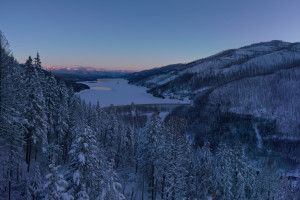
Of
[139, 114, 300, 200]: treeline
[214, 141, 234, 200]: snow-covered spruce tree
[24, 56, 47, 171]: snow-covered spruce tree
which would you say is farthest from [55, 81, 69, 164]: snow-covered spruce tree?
[214, 141, 234, 200]: snow-covered spruce tree

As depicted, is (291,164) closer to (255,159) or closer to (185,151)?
(255,159)

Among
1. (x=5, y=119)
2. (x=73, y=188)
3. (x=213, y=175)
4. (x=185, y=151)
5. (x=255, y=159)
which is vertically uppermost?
(x=5, y=119)

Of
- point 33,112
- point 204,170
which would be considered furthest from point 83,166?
point 204,170

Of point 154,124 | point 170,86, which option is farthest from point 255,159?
point 170,86

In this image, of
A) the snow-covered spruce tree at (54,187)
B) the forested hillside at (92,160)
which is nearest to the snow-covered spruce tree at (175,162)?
the forested hillside at (92,160)

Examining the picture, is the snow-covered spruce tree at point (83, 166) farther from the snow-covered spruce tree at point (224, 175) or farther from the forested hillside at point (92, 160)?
the snow-covered spruce tree at point (224, 175)

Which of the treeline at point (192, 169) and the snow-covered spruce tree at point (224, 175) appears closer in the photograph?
the treeline at point (192, 169)

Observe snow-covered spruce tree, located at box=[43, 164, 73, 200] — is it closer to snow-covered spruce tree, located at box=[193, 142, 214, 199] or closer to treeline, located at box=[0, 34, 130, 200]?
treeline, located at box=[0, 34, 130, 200]
